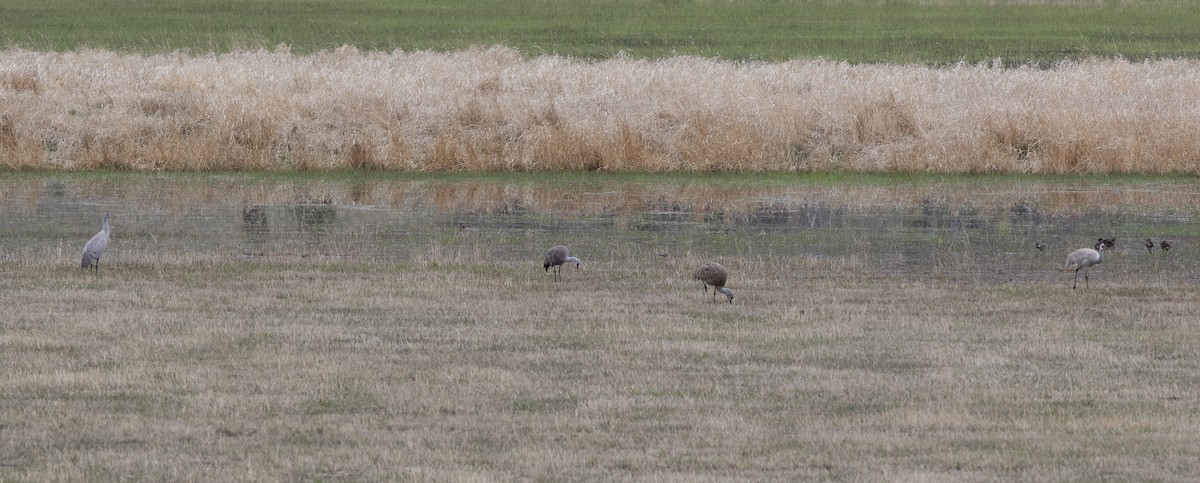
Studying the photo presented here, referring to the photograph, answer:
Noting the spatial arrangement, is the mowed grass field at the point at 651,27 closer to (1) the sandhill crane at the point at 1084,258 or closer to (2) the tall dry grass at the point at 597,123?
(2) the tall dry grass at the point at 597,123

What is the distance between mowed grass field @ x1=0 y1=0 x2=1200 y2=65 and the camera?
48.7 metres

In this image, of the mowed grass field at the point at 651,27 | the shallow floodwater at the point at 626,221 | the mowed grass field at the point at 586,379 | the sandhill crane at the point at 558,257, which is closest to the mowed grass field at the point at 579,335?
the mowed grass field at the point at 586,379

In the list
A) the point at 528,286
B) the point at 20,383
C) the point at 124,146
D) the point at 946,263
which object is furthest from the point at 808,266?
the point at 124,146

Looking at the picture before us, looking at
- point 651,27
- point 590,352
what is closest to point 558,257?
point 590,352

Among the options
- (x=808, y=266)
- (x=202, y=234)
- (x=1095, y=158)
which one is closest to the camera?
(x=808, y=266)

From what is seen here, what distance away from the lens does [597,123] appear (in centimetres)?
3241

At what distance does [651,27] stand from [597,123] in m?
21.4

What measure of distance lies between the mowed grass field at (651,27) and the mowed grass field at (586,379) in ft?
96.6

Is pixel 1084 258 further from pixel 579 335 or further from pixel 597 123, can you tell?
pixel 597 123

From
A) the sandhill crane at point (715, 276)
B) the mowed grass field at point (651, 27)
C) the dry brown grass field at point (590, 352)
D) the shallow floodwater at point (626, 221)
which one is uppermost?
the mowed grass field at point (651, 27)

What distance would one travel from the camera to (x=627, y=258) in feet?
66.5

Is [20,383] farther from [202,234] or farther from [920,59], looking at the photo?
[920,59]

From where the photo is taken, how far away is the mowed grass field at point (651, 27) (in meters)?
48.7

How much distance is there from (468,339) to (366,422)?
3.26 metres
